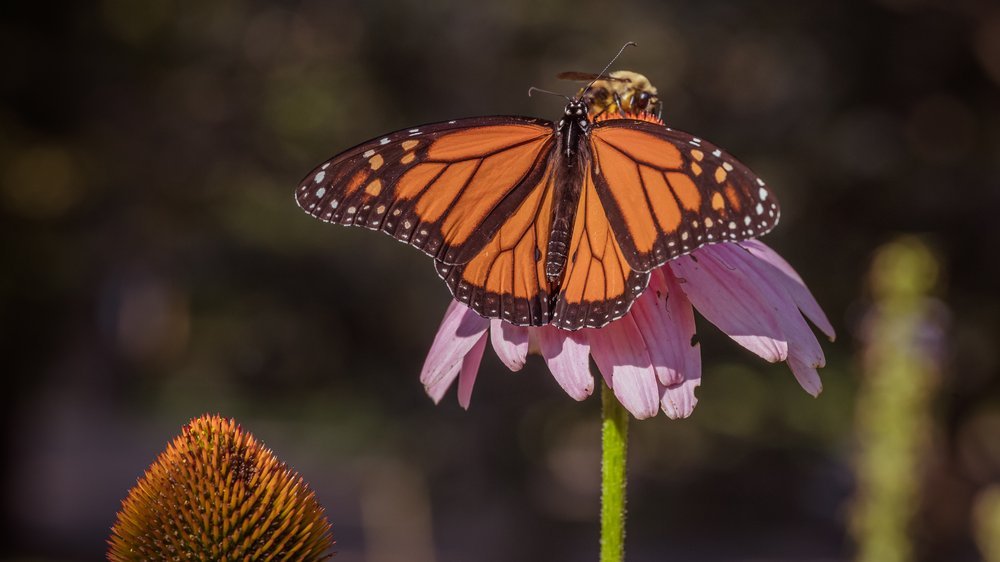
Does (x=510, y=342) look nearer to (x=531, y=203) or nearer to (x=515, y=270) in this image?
(x=515, y=270)

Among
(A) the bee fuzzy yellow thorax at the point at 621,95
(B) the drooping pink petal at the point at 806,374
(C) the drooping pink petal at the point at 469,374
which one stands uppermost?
(A) the bee fuzzy yellow thorax at the point at 621,95

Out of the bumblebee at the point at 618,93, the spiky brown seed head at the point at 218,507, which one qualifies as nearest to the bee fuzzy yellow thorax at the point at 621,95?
the bumblebee at the point at 618,93

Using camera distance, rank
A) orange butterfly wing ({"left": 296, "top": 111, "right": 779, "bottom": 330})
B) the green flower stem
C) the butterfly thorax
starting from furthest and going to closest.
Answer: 1. the butterfly thorax
2. orange butterfly wing ({"left": 296, "top": 111, "right": 779, "bottom": 330})
3. the green flower stem

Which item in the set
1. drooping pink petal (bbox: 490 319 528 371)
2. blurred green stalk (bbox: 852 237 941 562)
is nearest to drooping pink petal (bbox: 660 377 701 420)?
drooping pink petal (bbox: 490 319 528 371)

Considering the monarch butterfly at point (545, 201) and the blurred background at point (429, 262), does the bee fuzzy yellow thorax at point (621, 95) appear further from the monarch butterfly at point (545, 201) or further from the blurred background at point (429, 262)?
the blurred background at point (429, 262)

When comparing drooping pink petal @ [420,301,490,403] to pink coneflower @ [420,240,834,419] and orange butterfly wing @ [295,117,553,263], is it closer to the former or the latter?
pink coneflower @ [420,240,834,419]

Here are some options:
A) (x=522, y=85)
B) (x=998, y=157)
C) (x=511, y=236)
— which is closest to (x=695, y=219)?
(x=511, y=236)
